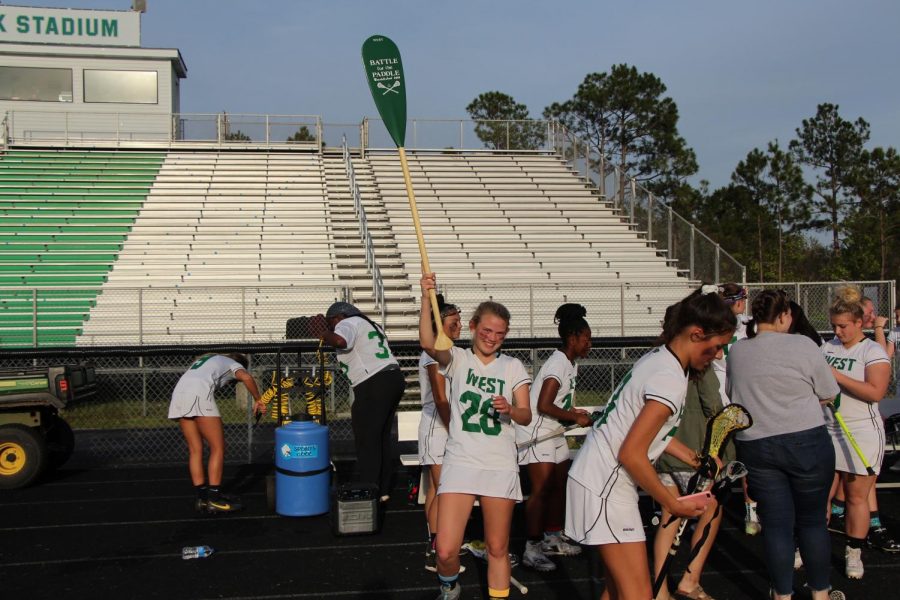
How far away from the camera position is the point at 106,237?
20.6 meters

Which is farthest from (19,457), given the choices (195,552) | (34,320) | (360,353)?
(34,320)

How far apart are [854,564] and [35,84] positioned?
26.5 meters

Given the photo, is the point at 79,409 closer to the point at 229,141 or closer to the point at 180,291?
the point at 180,291

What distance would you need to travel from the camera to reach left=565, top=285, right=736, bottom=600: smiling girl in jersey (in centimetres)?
338

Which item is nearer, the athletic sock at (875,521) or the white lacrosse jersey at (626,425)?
the white lacrosse jersey at (626,425)

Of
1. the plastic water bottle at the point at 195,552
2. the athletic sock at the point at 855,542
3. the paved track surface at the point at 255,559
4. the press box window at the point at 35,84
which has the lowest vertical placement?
the paved track surface at the point at 255,559

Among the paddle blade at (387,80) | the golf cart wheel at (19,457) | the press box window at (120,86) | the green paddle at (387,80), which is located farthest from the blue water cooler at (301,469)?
the press box window at (120,86)

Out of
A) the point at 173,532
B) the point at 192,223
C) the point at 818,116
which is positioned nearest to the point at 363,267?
the point at 192,223

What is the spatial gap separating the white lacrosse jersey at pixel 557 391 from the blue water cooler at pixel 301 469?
2.19 meters

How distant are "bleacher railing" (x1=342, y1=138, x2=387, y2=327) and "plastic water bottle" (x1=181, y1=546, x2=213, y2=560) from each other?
31.0 ft

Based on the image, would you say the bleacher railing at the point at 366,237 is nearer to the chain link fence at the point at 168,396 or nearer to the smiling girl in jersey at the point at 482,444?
the chain link fence at the point at 168,396

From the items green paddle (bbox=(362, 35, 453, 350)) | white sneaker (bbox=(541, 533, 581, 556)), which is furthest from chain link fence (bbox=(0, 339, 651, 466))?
green paddle (bbox=(362, 35, 453, 350))

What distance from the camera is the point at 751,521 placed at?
6.92 metres

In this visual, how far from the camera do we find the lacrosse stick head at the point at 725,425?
3.55m
